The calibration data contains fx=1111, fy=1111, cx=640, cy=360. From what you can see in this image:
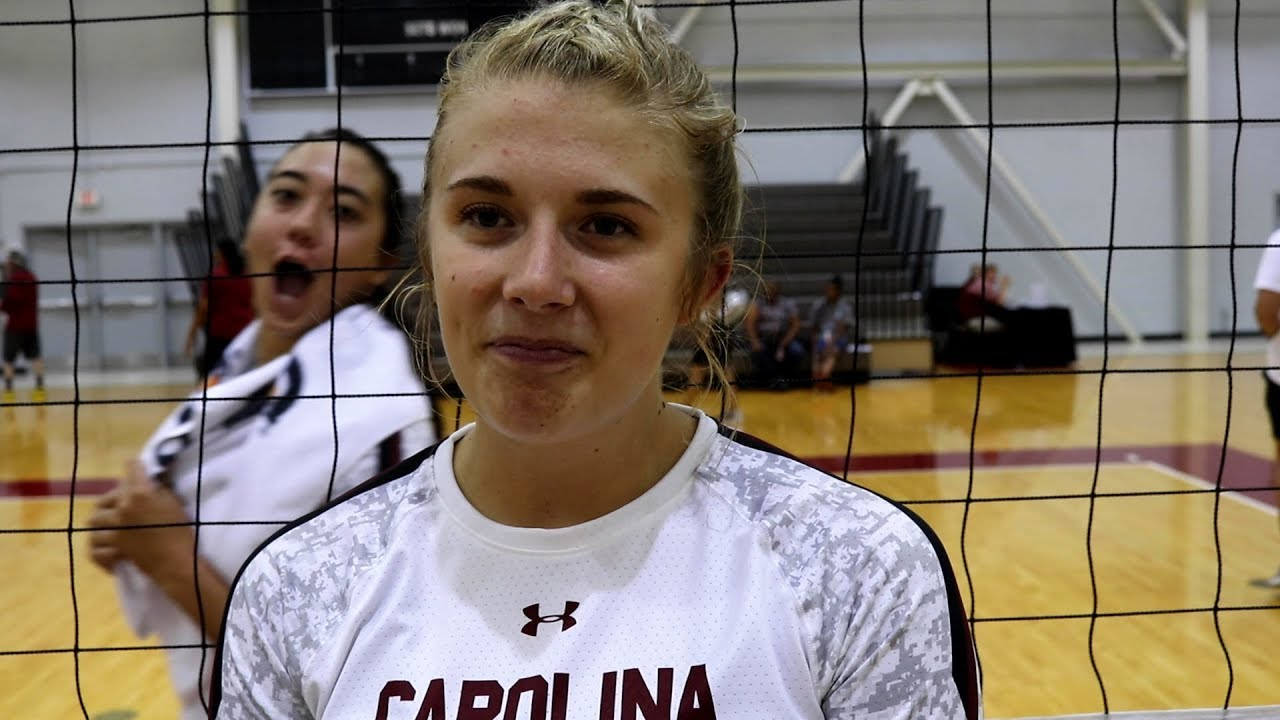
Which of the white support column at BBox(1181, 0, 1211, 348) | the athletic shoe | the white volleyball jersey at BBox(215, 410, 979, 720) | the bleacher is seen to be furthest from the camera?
the white support column at BBox(1181, 0, 1211, 348)

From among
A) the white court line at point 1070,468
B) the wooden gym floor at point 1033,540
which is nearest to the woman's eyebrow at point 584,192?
the wooden gym floor at point 1033,540

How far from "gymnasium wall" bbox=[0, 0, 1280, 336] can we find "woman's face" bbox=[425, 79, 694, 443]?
396 inches

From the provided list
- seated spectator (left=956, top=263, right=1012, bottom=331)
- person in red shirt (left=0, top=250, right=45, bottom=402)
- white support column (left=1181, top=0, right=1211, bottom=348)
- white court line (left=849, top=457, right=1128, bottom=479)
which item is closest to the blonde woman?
white court line (left=849, top=457, right=1128, bottom=479)

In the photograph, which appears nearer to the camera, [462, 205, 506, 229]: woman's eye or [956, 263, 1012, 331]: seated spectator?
[462, 205, 506, 229]: woman's eye

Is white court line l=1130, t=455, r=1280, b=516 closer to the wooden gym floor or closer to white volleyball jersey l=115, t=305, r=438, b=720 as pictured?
the wooden gym floor

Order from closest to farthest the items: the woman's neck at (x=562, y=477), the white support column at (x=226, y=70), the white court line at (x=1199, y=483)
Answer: the woman's neck at (x=562, y=477) → the white court line at (x=1199, y=483) → the white support column at (x=226, y=70)

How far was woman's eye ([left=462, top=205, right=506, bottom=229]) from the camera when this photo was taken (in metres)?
0.88

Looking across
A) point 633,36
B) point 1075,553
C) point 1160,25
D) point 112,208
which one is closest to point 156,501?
point 633,36

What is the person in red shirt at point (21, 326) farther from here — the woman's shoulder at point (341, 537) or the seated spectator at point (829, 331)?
the woman's shoulder at point (341, 537)

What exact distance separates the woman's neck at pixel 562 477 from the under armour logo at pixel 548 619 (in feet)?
0.27

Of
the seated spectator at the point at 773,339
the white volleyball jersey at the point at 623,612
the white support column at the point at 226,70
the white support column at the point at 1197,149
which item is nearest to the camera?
the white volleyball jersey at the point at 623,612

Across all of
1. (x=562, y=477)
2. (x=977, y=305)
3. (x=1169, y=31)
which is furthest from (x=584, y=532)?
(x=1169, y=31)

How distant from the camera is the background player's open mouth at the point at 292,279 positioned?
1602mm

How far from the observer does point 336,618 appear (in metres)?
0.90
